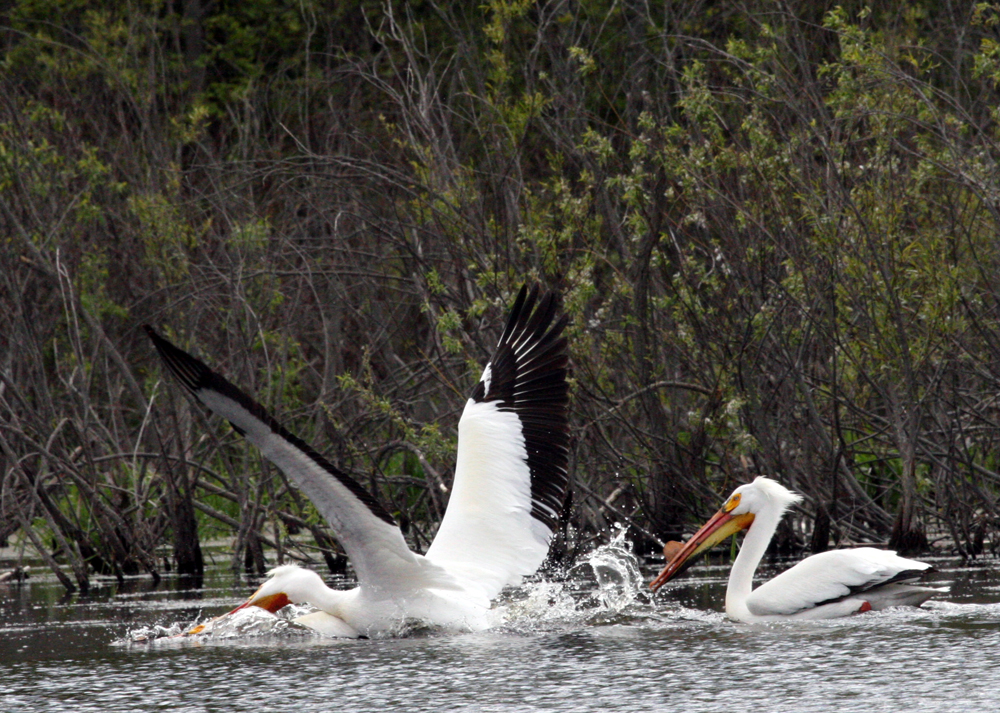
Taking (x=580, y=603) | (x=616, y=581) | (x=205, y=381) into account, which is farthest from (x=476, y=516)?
(x=205, y=381)

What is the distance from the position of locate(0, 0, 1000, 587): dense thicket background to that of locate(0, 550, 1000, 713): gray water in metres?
1.54

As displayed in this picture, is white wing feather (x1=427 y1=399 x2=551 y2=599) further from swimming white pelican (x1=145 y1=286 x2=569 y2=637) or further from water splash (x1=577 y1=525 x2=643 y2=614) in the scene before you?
water splash (x1=577 y1=525 x2=643 y2=614)

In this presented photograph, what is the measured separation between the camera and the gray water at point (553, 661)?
14.7 feet

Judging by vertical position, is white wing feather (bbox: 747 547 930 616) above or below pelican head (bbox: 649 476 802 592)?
below

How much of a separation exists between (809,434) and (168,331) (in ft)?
15.4

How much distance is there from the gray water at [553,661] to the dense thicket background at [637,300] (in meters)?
1.54

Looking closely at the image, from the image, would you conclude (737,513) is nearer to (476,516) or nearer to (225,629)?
(476,516)

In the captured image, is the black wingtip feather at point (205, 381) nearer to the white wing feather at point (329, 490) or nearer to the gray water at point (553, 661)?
the white wing feather at point (329, 490)

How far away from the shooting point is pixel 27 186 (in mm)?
10539

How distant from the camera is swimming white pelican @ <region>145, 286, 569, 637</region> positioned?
5926mm

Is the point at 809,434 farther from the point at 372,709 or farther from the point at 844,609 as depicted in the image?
the point at 372,709

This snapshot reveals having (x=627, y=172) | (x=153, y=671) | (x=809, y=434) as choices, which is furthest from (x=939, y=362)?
(x=153, y=671)

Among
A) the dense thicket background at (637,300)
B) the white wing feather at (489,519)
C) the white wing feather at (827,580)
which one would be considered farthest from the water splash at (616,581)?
the dense thicket background at (637,300)

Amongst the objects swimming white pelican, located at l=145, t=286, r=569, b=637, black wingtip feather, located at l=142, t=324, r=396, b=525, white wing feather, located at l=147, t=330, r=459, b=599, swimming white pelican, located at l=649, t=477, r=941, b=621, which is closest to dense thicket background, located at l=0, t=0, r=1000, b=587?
swimming white pelican, located at l=145, t=286, r=569, b=637
